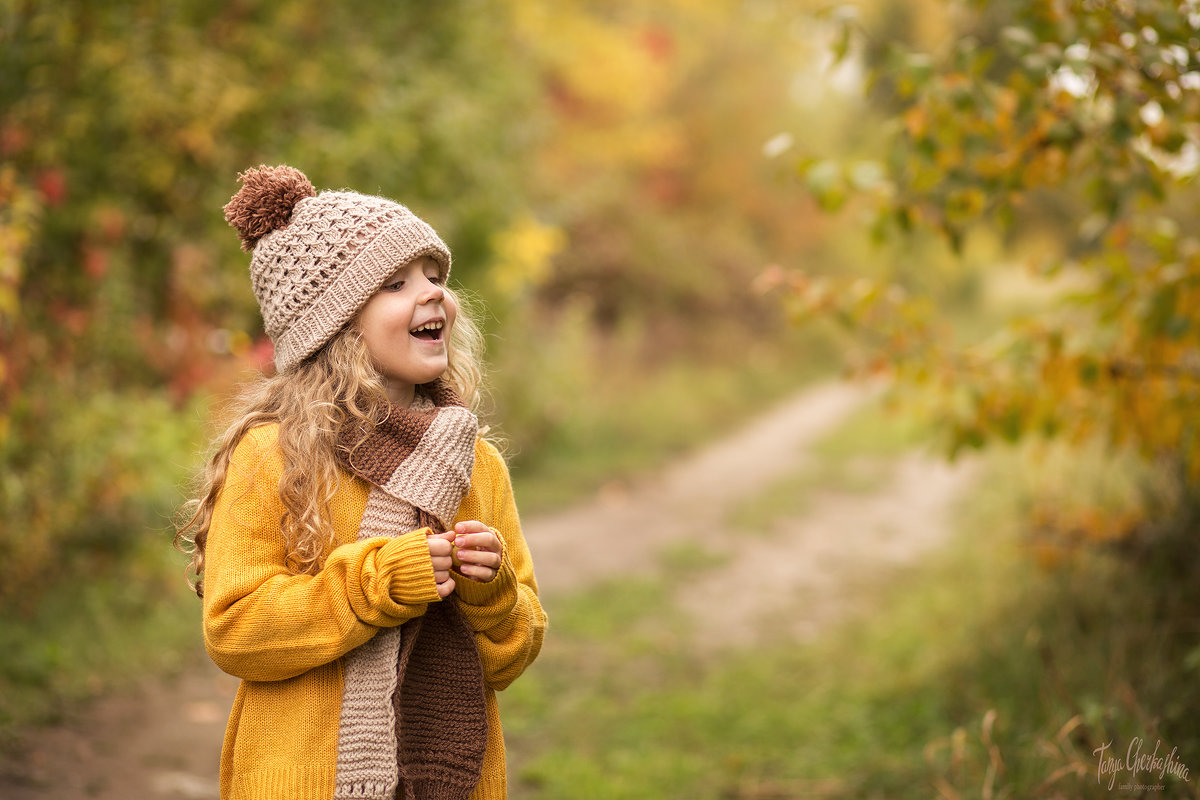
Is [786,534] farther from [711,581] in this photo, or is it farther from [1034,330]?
[1034,330]

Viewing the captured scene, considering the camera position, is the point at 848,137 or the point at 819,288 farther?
the point at 848,137

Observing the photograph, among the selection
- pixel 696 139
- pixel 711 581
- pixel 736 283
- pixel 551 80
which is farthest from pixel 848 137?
pixel 711 581

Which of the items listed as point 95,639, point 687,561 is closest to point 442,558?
point 95,639

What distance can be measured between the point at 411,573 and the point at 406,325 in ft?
1.76

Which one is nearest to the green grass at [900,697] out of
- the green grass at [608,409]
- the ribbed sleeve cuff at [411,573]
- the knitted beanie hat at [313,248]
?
the ribbed sleeve cuff at [411,573]

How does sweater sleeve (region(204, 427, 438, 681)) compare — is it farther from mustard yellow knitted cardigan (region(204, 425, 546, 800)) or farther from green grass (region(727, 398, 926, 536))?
green grass (region(727, 398, 926, 536))

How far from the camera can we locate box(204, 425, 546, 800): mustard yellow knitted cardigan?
1.91m

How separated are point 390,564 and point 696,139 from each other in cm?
1753

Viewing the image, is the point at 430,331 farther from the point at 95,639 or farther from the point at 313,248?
the point at 95,639

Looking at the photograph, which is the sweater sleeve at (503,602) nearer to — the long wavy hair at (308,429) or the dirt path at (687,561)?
the long wavy hair at (308,429)

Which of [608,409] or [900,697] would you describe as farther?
[608,409]

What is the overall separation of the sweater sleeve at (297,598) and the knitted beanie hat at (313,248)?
1.26ft

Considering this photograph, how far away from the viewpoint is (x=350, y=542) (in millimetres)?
2061

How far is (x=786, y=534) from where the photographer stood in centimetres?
855
